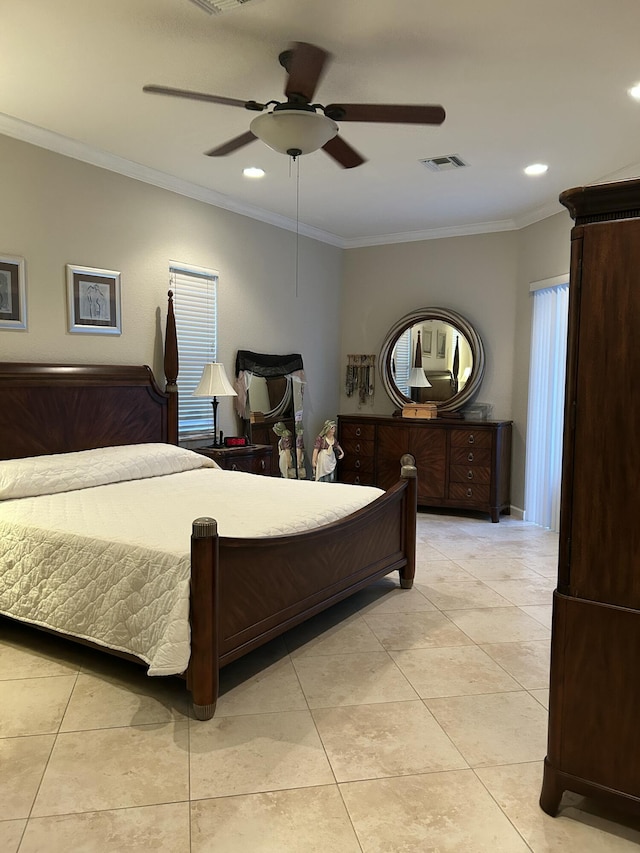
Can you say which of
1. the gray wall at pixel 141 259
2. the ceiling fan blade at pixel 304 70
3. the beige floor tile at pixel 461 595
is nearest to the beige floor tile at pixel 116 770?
the beige floor tile at pixel 461 595

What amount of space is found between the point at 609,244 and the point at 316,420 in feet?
16.3

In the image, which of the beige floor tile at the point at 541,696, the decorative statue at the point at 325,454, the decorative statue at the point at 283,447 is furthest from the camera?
the decorative statue at the point at 283,447

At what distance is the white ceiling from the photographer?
2.58m

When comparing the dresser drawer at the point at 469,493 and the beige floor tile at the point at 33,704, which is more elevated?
the dresser drawer at the point at 469,493

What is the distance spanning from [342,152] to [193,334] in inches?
88.5

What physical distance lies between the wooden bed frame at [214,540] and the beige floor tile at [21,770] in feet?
1.76

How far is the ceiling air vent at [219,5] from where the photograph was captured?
7.92 ft

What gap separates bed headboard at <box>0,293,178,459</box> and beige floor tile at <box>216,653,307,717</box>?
190 cm

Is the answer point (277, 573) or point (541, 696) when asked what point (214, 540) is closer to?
point (277, 573)

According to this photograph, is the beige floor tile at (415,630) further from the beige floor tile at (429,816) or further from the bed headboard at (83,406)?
the bed headboard at (83,406)

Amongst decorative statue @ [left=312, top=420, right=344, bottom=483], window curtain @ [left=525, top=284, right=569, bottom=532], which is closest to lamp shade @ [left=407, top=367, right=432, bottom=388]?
window curtain @ [left=525, top=284, right=569, bottom=532]

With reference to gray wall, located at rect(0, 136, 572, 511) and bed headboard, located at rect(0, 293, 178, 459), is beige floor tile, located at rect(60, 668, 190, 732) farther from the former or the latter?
gray wall, located at rect(0, 136, 572, 511)

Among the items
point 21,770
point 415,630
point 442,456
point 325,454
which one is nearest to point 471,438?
point 442,456

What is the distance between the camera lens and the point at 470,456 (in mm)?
5801
